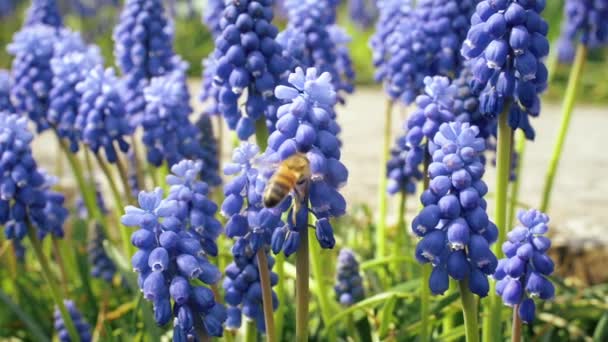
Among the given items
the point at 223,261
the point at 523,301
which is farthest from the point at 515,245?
the point at 223,261

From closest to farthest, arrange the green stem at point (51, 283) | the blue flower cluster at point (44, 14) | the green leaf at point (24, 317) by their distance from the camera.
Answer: the green stem at point (51, 283) → the green leaf at point (24, 317) → the blue flower cluster at point (44, 14)

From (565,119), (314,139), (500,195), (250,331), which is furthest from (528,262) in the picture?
(565,119)

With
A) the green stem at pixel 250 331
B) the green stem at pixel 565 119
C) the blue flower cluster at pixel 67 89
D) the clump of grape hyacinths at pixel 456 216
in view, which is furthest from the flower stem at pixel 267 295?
the green stem at pixel 565 119

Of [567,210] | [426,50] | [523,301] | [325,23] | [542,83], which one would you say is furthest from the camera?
[567,210]

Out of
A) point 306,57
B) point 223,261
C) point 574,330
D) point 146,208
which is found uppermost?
point 306,57

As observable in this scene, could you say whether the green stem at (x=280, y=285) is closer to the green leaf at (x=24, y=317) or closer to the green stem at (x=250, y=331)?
the green stem at (x=250, y=331)

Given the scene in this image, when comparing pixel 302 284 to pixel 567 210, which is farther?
pixel 567 210

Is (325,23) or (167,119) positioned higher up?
(325,23)

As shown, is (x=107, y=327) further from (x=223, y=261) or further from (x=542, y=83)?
(x=542, y=83)
